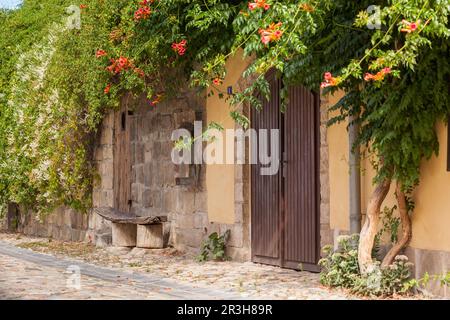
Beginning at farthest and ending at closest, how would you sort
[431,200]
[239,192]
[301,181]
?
[239,192], [301,181], [431,200]

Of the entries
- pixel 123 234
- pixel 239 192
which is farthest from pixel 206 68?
pixel 123 234

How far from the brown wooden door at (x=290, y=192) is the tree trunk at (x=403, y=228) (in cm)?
149

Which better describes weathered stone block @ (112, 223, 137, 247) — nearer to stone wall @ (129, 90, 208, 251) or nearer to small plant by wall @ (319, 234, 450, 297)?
stone wall @ (129, 90, 208, 251)

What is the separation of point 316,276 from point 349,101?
2067 mm

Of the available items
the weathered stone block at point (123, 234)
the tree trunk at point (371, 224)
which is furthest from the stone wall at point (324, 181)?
the weathered stone block at point (123, 234)

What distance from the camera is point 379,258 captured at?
7742 millimetres

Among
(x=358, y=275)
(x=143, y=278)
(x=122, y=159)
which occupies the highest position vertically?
(x=122, y=159)

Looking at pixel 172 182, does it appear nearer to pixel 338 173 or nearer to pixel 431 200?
pixel 338 173

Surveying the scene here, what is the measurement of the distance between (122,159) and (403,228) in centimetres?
654

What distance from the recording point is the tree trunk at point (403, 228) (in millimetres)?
7352

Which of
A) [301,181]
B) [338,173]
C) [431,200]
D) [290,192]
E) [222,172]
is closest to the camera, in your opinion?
[431,200]

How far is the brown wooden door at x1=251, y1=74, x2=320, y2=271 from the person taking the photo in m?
8.92

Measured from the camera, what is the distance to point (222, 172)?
34.7ft

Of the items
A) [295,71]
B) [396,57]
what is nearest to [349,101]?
[295,71]
